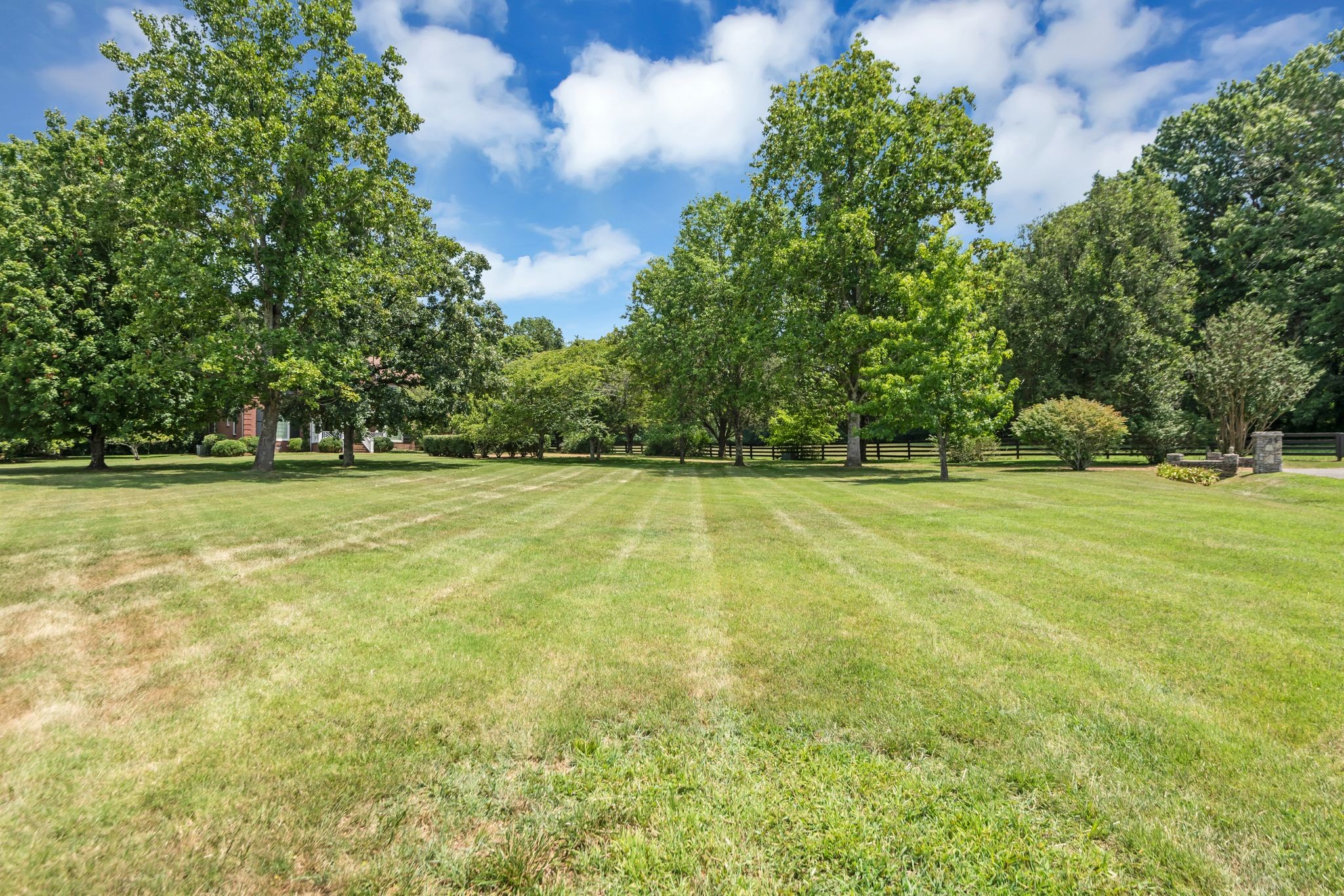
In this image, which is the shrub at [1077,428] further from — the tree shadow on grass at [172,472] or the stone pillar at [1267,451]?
the tree shadow on grass at [172,472]

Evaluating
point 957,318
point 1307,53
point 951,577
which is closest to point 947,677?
point 951,577

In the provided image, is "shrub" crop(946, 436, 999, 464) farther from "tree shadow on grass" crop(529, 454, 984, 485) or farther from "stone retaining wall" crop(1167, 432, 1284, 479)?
"stone retaining wall" crop(1167, 432, 1284, 479)

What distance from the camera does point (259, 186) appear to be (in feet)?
64.7

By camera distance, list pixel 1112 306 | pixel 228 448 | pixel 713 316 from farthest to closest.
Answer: pixel 228 448 → pixel 1112 306 → pixel 713 316

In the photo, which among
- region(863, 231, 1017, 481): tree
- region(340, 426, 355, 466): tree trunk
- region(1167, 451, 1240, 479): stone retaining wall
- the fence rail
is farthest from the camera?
the fence rail

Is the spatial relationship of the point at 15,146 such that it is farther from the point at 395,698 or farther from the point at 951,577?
the point at 951,577

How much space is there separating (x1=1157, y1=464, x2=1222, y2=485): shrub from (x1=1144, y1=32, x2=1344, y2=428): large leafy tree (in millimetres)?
14586

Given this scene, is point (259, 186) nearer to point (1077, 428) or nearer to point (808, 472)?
point (808, 472)

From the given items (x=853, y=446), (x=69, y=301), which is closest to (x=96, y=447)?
(x=69, y=301)

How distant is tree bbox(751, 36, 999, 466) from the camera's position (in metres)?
25.8

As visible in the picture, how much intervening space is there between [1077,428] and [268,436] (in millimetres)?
33776

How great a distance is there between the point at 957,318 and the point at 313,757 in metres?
22.4

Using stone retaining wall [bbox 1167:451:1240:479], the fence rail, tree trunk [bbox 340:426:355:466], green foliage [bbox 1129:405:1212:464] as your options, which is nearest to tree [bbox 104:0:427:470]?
tree trunk [bbox 340:426:355:466]

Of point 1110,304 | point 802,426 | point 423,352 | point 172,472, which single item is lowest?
point 172,472
